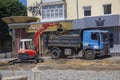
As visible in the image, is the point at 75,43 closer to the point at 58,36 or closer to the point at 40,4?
the point at 58,36

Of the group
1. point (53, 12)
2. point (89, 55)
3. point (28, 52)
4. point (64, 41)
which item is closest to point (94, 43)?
point (89, 55)

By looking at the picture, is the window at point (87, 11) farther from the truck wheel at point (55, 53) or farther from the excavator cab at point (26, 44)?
the excavator cab at point (26, 44)

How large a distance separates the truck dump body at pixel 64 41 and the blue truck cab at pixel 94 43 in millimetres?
865

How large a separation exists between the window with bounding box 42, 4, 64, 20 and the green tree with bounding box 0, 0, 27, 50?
1828 cm

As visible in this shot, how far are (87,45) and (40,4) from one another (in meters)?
17.1

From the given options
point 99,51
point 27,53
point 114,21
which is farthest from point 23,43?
point 114,21

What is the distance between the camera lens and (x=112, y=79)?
21.7m

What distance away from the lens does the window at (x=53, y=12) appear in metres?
50.9

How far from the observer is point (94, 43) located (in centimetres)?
3797

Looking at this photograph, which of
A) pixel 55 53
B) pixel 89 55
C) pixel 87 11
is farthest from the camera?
pixel 87 11

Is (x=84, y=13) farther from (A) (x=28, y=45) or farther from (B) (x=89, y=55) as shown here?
(A) (x=28, y=45)

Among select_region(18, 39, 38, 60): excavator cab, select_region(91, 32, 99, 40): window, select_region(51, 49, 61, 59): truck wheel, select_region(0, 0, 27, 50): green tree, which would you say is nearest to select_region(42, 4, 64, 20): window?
select_region(51, 49, 61, 59): truck wheel

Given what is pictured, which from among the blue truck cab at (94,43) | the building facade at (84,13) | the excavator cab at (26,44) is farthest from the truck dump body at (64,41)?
the building facade at (84,13)

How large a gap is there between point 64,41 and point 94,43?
3.42 meters
